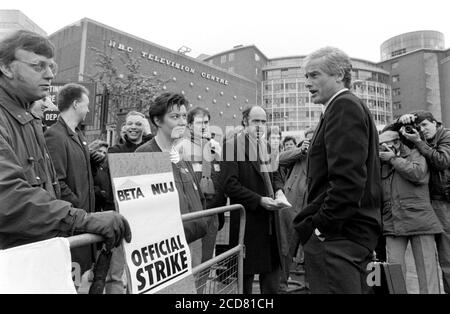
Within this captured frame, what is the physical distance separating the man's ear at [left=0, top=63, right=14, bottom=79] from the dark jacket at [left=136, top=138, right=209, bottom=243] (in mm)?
1068

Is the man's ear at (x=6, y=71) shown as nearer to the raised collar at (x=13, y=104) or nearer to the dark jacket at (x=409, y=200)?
the raised collar at (x=13, y=104)

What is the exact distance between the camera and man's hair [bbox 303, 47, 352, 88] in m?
2.40

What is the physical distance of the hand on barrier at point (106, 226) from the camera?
1400 millimetres

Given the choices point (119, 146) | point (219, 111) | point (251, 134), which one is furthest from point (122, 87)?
point (219, 111)

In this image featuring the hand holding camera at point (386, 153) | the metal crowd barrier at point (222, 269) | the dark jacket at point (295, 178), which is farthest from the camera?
the dark jacket at point (295, 178)

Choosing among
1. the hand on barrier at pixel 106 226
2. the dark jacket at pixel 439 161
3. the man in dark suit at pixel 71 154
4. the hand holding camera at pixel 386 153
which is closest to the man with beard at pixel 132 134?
the man in dark suit at pixel 71 154

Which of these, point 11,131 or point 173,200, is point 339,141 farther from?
Result: point 11,131

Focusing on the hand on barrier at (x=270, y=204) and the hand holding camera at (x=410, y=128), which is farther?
the hand holding camera at (x=410, y=128)

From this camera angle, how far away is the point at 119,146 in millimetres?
4188

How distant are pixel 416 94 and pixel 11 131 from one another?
7319 centimetres

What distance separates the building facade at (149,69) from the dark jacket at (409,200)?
927cm

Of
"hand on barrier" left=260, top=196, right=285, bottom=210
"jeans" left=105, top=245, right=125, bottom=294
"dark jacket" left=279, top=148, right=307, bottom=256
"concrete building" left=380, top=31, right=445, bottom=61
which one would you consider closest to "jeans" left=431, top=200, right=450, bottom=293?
"dark jacket" left=279, top=148, right=307, bottom=256

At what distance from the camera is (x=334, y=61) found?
2.40 meters

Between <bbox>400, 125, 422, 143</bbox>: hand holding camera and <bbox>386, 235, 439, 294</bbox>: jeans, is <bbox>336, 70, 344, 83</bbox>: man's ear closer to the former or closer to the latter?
<bbox>400, 125, 422, 143</bbox>: hand holding camera
